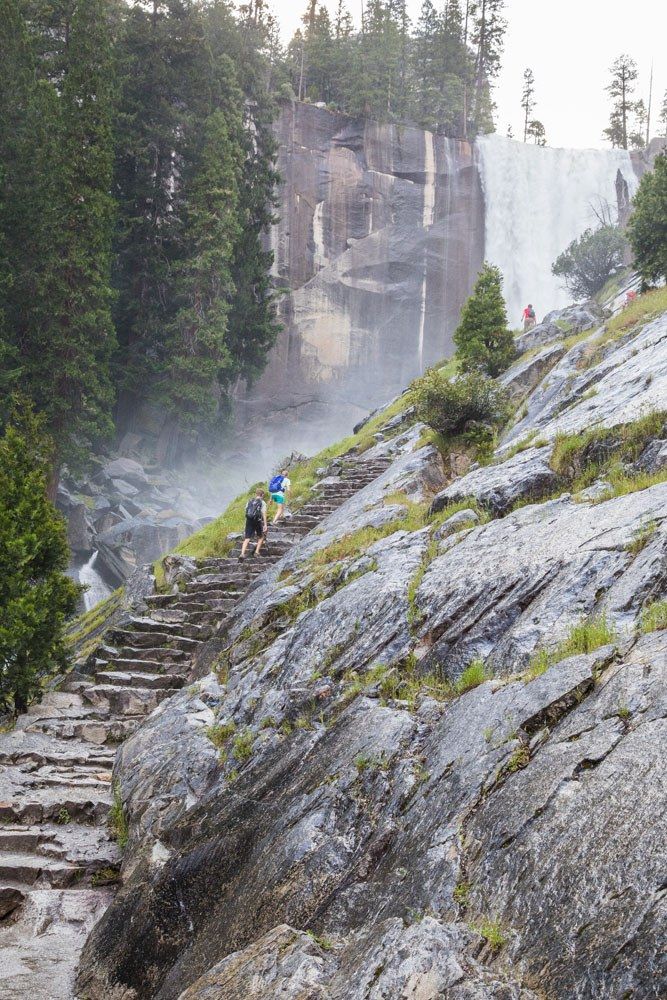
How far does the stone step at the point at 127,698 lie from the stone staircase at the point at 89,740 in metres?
0.02

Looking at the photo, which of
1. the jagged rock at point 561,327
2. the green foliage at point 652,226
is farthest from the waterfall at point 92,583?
the green foliage at point 652,226

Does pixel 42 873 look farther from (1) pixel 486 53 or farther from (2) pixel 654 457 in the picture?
(1) pixel 486 53

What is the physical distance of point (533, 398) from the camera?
595 inches

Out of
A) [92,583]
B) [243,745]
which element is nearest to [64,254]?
[92,583]

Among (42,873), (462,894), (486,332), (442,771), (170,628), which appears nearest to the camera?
(462,894)

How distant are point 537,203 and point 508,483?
45.4 m

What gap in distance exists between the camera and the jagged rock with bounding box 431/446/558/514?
364 inches

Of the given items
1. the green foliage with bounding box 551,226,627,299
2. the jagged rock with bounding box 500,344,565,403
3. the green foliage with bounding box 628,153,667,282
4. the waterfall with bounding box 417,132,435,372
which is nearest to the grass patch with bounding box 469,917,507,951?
the jagged rock with bounding box 500,344,565,403

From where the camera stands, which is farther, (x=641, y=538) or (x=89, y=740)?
(x=89, y=740)

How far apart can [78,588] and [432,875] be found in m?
9.97

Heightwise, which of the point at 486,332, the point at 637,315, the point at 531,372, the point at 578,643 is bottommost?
the point at 578,643

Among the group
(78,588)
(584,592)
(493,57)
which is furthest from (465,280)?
(584,592)

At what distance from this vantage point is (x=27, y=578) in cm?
1216

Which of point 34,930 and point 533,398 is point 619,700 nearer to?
point 34,930
